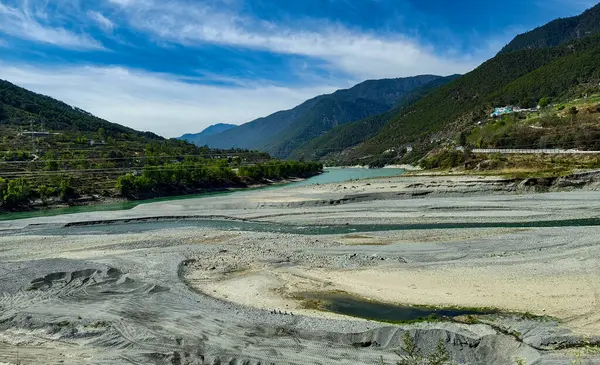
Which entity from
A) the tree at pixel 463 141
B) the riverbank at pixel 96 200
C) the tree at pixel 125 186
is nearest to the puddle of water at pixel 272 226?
the riverbank at pixel 96 200

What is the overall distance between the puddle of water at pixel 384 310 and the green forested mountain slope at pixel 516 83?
13263 cm

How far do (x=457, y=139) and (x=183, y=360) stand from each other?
388ft

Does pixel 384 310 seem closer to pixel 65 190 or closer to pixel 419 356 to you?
pixel 419 356

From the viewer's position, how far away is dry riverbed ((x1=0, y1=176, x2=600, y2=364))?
1425cm

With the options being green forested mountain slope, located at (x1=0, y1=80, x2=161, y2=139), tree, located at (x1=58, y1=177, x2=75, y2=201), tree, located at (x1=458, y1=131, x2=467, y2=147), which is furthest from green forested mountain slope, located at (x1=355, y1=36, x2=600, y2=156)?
green forested mountain slope, located at (x1=0, y1=80, x2=161, y2=139)

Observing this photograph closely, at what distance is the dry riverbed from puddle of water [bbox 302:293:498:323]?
516 millimetres

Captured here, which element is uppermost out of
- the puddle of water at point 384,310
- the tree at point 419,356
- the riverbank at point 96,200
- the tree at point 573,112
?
the tree at point 573,112

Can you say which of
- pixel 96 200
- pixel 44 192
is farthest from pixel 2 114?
pixel 96 200

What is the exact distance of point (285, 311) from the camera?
17969mm

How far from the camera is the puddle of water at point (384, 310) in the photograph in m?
16.9

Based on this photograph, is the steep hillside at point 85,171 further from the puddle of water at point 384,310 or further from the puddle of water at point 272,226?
the puddle of water at point 384,310

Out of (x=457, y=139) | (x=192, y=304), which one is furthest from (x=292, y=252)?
(x=457, y=139)

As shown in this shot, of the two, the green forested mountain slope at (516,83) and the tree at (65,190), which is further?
the green forested mountain slope at (516,83)

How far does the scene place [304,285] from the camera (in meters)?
21.9
